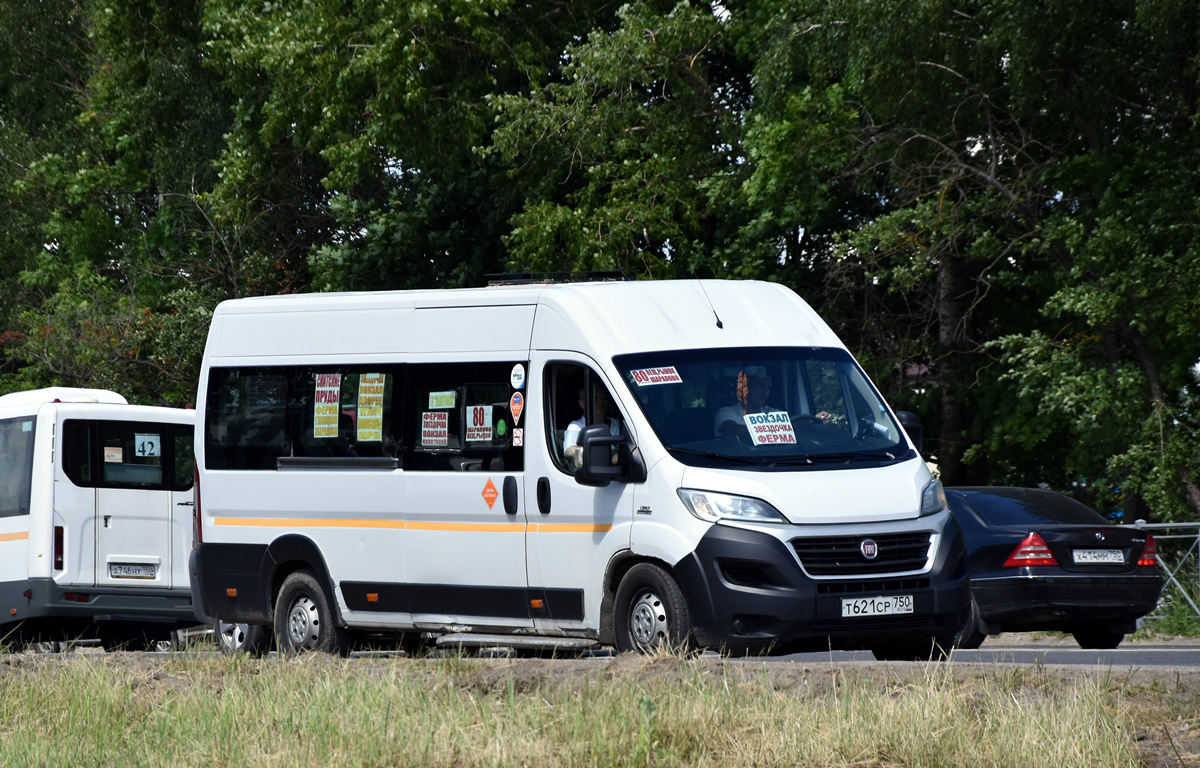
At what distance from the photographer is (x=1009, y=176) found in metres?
19.6

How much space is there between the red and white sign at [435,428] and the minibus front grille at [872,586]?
307cm

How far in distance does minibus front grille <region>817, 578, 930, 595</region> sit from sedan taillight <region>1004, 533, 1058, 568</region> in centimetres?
399

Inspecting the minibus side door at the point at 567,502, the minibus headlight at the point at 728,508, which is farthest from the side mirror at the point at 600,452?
the minibus headlight at the point at 728,508

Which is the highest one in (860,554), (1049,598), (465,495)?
(465,495)

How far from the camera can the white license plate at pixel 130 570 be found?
1700 cm

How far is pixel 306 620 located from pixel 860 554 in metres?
4.60

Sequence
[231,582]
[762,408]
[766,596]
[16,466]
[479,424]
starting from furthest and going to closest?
[16,466] → [231,582] → [479,424] → [762,408] → [766,596]

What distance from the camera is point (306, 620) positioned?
12289 mm

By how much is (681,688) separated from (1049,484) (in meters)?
17.9

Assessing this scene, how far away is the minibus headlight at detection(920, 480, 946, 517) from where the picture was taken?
32.6ft

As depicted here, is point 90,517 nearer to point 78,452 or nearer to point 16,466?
point 78,452

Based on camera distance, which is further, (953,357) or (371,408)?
(953,357)

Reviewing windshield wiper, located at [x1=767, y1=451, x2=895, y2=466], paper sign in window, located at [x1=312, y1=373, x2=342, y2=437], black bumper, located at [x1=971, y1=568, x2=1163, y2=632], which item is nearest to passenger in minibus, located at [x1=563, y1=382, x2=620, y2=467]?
windshield wiper, located at [x1=767, y1=451, x2=895, y2=466]

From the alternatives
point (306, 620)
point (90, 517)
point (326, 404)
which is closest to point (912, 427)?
point (326, 404)
